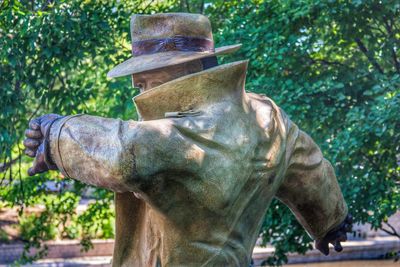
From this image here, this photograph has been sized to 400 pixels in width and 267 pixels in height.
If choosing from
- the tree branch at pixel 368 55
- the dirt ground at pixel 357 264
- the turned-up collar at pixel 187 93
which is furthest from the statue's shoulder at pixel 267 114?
the dirt ground at pixel 357 264

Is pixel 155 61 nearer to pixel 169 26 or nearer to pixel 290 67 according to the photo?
pixel 169 26

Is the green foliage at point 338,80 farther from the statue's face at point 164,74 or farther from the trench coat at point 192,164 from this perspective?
the statue's face at point 164,74

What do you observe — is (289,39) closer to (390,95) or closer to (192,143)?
(390,95)

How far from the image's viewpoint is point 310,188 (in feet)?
14.4

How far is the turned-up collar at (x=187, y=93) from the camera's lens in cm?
385

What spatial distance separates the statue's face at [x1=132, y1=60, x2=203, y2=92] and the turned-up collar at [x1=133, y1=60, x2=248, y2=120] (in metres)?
0.14

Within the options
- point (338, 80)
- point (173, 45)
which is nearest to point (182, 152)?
point (173, 45)

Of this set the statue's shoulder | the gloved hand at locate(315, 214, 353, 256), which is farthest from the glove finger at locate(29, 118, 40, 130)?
the gloved hand at locate(315, 214, 353, 256)

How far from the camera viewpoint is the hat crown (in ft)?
13.2

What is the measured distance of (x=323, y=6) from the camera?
8891 millimetres

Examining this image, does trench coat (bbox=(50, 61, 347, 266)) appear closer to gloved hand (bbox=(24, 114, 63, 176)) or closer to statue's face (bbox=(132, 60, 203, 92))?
gloved hand (bbox=(24, 114, 63, 176))

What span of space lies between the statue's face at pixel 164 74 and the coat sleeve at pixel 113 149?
0.36 meters

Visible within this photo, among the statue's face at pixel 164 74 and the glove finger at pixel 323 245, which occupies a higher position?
the statue's face at pixel 164 74

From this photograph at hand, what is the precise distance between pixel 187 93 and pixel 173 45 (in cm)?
24
